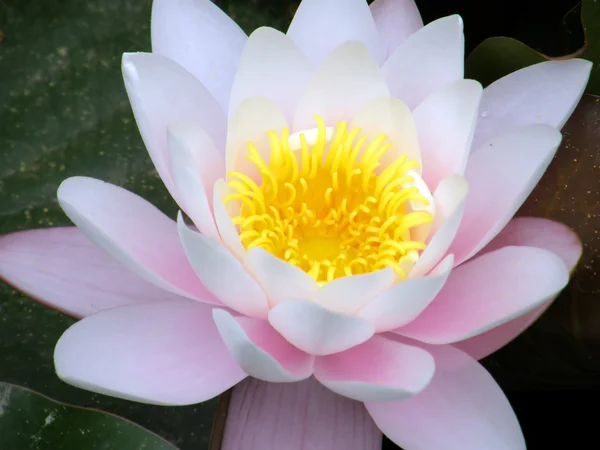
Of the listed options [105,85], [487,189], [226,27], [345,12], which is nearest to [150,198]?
[105,85]

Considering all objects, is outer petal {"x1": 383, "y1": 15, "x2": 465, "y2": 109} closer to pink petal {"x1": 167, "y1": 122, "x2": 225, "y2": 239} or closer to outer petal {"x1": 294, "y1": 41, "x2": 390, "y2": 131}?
outer petal {"x1": 294, "y1": 41, "x2": 390, "y2": 131}

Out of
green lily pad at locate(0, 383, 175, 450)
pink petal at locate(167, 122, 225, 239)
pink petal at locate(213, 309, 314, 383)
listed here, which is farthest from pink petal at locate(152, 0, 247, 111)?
green lily pad at locate(0, 383, 175, 450)

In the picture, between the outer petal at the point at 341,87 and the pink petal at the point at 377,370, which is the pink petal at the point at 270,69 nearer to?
the outer petal at the point at 341,87

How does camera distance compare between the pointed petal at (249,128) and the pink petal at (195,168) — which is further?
the pointed petal at (249,128)

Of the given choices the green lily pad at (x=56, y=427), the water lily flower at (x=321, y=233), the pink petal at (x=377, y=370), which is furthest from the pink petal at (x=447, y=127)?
the green lily pad at (x=56, y=427)

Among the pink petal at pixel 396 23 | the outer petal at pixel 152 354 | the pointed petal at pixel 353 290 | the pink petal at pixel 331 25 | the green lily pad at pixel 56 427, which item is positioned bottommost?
the green lily pad at pixel 56 427

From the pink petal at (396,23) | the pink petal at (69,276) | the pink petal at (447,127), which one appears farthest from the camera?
the pink petal at (396,23)
